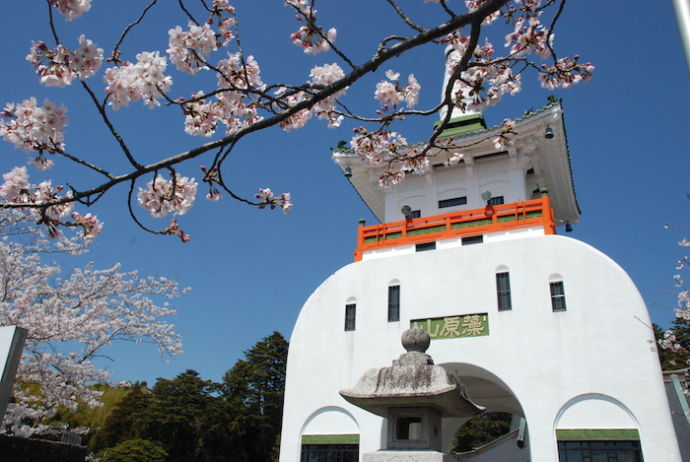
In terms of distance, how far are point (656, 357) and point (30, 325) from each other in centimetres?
1344

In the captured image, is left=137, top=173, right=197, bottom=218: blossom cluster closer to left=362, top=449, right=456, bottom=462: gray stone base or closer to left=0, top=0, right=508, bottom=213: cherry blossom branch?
left=0, top=0, right=508, bottom=213: cherry blossom branch

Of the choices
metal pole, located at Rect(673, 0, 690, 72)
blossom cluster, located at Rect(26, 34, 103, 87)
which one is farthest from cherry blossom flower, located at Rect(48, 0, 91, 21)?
metal pole, located at Rect(673, 0, 690, 72)

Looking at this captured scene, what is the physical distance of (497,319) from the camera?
1171 cm

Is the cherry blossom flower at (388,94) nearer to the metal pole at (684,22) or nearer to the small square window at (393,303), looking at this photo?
the metal pole at (684,22)

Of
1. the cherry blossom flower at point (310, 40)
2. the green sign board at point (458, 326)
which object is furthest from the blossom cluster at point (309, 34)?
the green sign board at point (458, 326)

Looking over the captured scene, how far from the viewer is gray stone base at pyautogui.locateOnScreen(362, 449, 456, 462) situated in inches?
291

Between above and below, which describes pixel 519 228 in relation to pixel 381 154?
above

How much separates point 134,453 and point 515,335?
15.8 metres

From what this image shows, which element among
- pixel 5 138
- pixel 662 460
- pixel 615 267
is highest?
pixel 615 267

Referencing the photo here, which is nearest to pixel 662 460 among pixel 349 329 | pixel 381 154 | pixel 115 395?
pixel 349 329

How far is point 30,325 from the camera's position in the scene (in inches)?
444

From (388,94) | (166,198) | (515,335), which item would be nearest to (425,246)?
(515,335)

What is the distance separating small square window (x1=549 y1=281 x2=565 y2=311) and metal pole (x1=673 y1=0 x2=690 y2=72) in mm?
9576

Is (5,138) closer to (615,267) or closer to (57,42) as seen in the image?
(57,42)
